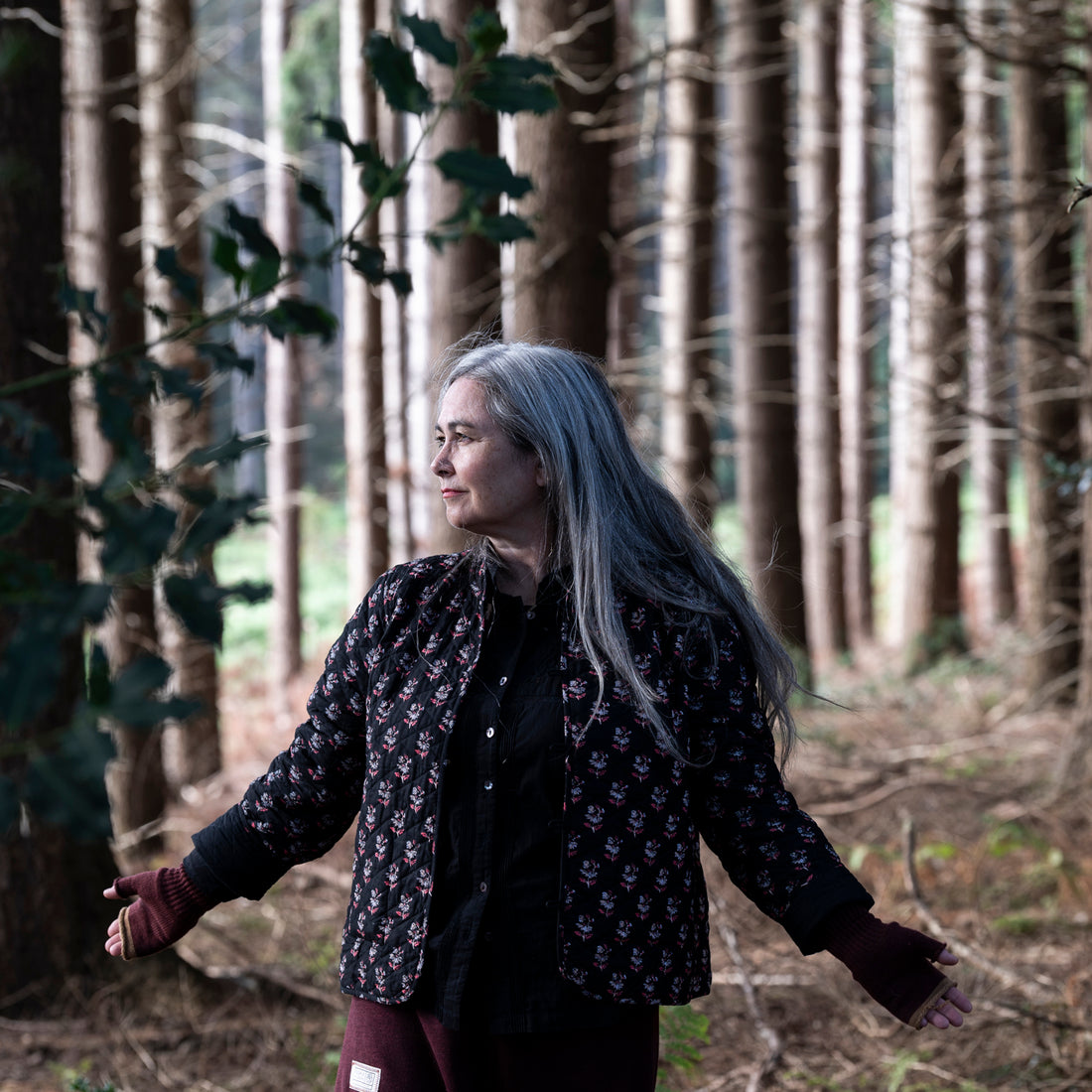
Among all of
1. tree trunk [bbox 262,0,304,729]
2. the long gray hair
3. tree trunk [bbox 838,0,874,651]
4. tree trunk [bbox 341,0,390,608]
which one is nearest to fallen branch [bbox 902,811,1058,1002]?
the long gray hair

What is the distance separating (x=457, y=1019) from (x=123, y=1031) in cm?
264

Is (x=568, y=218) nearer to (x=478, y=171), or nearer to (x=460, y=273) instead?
(x=460, y=273)

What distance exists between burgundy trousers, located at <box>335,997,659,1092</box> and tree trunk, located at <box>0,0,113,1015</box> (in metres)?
2.21

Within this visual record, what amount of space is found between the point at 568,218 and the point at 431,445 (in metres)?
3.64

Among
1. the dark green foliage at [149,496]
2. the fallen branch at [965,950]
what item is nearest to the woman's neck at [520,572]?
the dark green foliage at [149,496]

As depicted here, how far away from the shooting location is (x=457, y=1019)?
239 cm

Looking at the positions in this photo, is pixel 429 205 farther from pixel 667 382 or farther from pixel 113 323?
pixel 667 382

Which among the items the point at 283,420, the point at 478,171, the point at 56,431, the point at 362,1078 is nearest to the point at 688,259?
the point at 283,420

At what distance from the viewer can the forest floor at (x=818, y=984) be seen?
4188 millimetres

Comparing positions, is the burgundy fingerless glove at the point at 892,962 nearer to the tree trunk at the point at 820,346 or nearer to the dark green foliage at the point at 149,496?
the dark green foliage at the point at 149,496

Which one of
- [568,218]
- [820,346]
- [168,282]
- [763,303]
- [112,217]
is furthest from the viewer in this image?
[820,346]

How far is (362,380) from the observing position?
1323cm

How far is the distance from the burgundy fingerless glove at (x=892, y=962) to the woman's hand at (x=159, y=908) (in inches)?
51.4

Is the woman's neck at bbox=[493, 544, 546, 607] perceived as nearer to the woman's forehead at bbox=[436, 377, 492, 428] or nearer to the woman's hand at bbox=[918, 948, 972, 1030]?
the woman's forehead at bbox=[436, 377, 492, 428]
